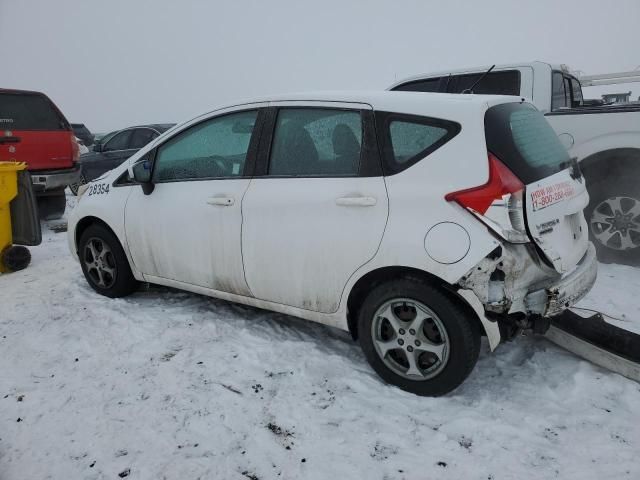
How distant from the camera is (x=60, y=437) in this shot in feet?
7.90

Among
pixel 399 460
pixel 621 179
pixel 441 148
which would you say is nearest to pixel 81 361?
pixel 399 460

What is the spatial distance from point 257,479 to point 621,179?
177 inches

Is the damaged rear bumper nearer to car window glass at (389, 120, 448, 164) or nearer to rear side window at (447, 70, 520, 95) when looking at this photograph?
car window glass at (389, 120, 448, 164)

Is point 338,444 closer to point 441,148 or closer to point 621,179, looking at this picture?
point 441,148

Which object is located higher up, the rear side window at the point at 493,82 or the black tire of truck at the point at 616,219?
the rear side window at the point at 493,82

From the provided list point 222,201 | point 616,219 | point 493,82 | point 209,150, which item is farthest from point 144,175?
point 616,219

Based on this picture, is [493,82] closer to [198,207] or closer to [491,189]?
[491,189]

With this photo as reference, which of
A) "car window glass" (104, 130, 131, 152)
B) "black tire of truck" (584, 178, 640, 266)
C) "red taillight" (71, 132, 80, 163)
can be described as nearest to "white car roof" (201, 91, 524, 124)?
"black tire of truck" (584, 178, 640, 266)

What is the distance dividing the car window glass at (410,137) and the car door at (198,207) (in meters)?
1.07

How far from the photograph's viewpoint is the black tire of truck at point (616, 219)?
4.57m

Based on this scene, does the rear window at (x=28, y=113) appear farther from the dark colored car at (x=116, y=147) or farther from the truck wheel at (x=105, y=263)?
the truck wheel at (x=105, y=263)

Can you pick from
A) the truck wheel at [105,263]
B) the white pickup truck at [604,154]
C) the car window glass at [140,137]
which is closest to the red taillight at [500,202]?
the white pickup truck at [604,154]

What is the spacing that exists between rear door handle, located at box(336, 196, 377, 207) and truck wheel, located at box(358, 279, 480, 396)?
1.59 feet

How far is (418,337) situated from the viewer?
2592 millimetres
